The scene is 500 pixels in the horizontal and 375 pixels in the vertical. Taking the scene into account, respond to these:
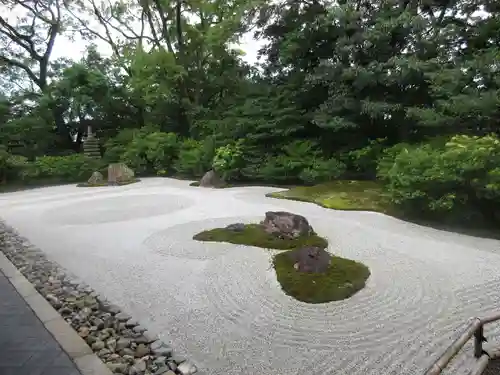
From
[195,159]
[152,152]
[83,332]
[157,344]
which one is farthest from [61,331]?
[152,152]

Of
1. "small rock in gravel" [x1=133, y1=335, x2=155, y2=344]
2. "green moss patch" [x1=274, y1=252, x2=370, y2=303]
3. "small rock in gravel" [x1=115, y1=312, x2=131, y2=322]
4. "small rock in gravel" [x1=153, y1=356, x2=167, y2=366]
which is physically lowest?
"small rock in gravel" [x1=115, y1=312, x2=131, y2=322]

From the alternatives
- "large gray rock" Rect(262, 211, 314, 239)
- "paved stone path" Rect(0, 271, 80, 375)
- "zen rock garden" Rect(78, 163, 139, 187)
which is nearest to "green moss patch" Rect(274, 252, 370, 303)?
"large gray rock" Rect(262, 211, 314, 239)

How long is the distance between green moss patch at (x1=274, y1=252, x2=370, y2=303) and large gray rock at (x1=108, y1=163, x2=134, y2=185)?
930 centimetres

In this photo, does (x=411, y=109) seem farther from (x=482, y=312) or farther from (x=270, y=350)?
(x=270, y=350)

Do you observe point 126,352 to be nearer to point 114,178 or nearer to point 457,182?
point 457,182

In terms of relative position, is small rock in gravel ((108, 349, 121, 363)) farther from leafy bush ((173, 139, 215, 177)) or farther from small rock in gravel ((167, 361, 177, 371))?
leafy bush ((173, 139, 215, 177))

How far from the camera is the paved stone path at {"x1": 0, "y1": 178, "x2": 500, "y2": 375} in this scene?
2178mm

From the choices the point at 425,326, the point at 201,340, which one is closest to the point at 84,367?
the point at 201,340

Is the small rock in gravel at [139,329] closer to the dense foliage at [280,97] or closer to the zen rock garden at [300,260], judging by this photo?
the zen rock garden at [300,260]

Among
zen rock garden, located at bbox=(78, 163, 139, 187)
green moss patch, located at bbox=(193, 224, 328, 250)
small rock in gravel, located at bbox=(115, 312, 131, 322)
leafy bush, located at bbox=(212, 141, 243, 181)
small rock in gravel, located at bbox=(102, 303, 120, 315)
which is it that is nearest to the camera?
small rock in gravel, located at bbox=(115, 312, 131, 322)

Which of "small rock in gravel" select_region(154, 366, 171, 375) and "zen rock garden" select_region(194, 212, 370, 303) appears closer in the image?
"small rock in gravel" select_region(154, 366, 171, 375)

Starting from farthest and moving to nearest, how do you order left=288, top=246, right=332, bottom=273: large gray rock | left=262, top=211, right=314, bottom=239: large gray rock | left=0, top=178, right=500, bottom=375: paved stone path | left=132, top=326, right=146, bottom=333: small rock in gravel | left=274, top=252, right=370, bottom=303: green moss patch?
left=262, top=211, right=314, bottom=239: large gray rock < left=288, top=246, right=332, bottom=273: large gray rock < left=274, top=252, right=370, bottom=303: green moss patch < left=132, top=326, right=146, bottom=333: small rock in gravel < left=0, top=178, right=500, bottom=375: paved stone path

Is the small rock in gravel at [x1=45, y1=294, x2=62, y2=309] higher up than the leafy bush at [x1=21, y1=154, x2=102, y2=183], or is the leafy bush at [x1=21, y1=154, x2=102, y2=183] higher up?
the leafy bush at [x1=21, y1=154, x2=102, y2=183]

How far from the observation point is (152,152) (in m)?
13.2
